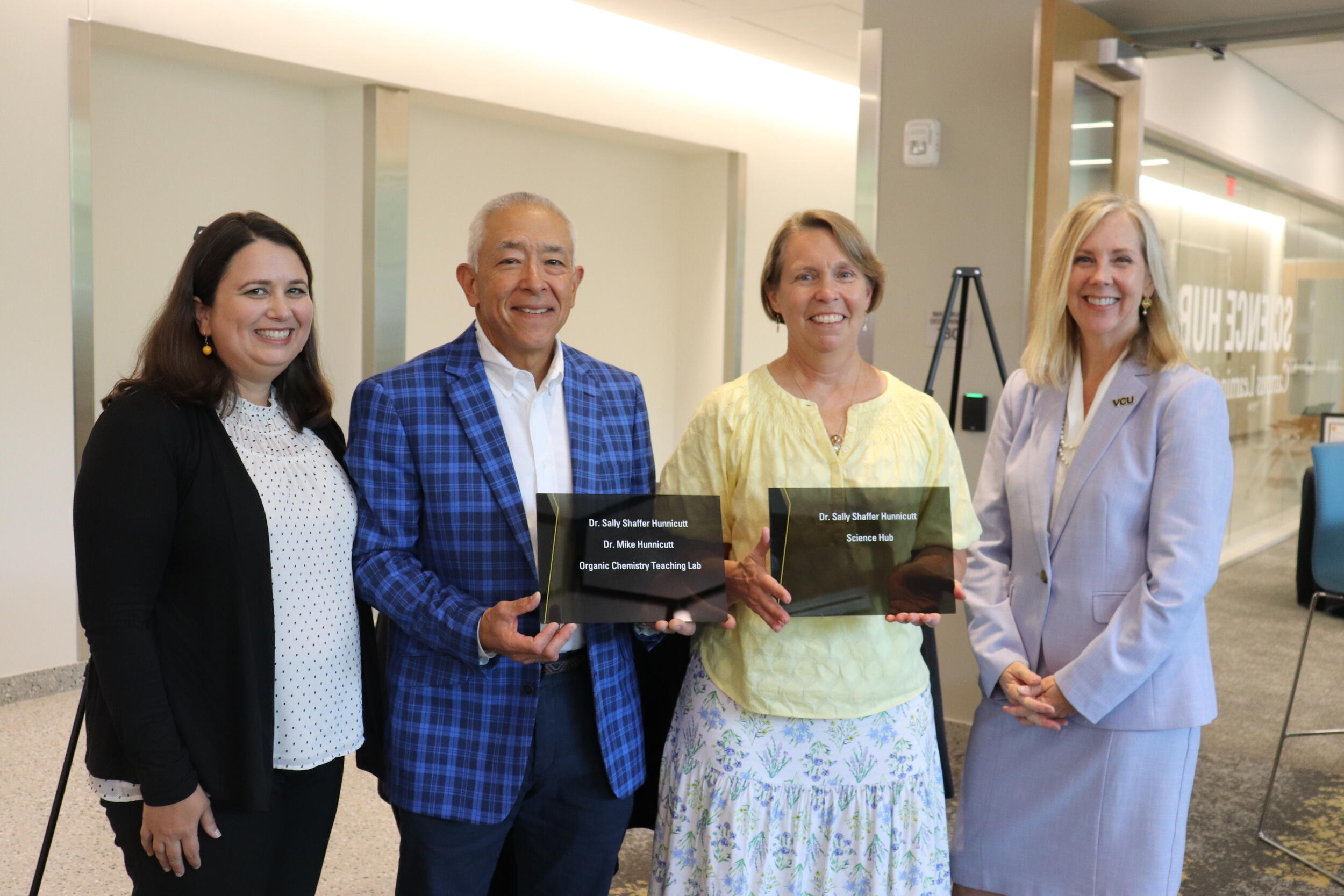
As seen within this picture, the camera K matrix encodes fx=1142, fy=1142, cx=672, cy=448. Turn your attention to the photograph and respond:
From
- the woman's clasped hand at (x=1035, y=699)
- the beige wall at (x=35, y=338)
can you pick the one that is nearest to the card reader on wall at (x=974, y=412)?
the woman's clasped hand at (x=1035, y=699)

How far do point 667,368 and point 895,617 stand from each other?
682 centimetres

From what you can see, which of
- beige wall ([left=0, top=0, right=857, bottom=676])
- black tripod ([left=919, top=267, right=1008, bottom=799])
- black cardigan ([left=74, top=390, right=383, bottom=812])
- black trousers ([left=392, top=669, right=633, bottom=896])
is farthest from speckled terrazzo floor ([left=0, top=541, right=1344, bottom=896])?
black cardigan ([left=74, top=390, right=383, bottom=812])

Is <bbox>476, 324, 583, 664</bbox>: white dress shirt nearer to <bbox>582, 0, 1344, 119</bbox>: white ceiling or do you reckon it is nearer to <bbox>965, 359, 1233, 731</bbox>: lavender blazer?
<bbox>965, 359, 1233, 731</bbox>: lavender blazer

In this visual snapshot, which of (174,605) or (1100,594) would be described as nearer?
(174,605)

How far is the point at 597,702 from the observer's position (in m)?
2.03

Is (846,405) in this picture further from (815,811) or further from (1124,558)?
(815,811)

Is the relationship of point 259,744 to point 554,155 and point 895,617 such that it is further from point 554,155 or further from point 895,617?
point 554,155

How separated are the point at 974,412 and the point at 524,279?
281 cm

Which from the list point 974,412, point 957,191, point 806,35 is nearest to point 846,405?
point 974,412

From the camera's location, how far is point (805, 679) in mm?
2014

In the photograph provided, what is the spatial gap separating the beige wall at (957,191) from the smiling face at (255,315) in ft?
9.84

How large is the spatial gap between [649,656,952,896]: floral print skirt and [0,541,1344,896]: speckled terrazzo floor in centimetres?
135

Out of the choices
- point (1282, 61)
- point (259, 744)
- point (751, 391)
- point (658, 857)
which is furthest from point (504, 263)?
point (1282, 61)

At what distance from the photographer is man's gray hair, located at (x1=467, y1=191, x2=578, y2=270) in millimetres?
2051
